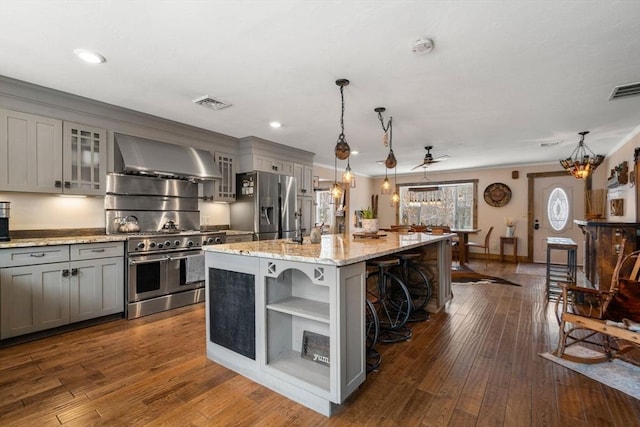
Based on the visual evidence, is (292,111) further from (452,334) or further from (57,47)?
(452,334)

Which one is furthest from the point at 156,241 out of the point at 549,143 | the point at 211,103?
the point at 549,143

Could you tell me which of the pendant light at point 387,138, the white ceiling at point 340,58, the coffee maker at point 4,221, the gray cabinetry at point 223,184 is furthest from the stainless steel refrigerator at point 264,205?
the coffee maker at point 4,221

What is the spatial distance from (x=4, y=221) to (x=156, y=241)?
1321 millimetres

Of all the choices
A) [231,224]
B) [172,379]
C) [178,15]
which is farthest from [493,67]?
[231,224]

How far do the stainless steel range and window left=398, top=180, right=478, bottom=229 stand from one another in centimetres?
663

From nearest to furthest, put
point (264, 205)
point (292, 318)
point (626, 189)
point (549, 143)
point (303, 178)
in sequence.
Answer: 1. point (292, 318)
2. point (626, 189)
3. point (264, 205)
4. point (549, 143)
5. point (303, 178)

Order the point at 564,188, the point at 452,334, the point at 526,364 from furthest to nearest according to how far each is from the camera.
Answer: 1. the point at 564,188
2. the point at 452,334
3. the point at 526,364

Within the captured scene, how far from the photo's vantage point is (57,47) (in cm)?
233

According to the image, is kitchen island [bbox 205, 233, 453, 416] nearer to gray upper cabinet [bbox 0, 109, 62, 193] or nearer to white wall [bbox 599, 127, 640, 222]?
gray upper cabinet [bbox 0, 109, 62, 193]

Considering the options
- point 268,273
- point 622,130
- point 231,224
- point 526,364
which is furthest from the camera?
point 231,224

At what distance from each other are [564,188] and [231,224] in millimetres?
7492

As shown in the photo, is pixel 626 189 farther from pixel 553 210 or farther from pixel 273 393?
pixel 273 393

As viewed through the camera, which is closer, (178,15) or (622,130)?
(178,15)

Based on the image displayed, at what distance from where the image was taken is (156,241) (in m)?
3.73
